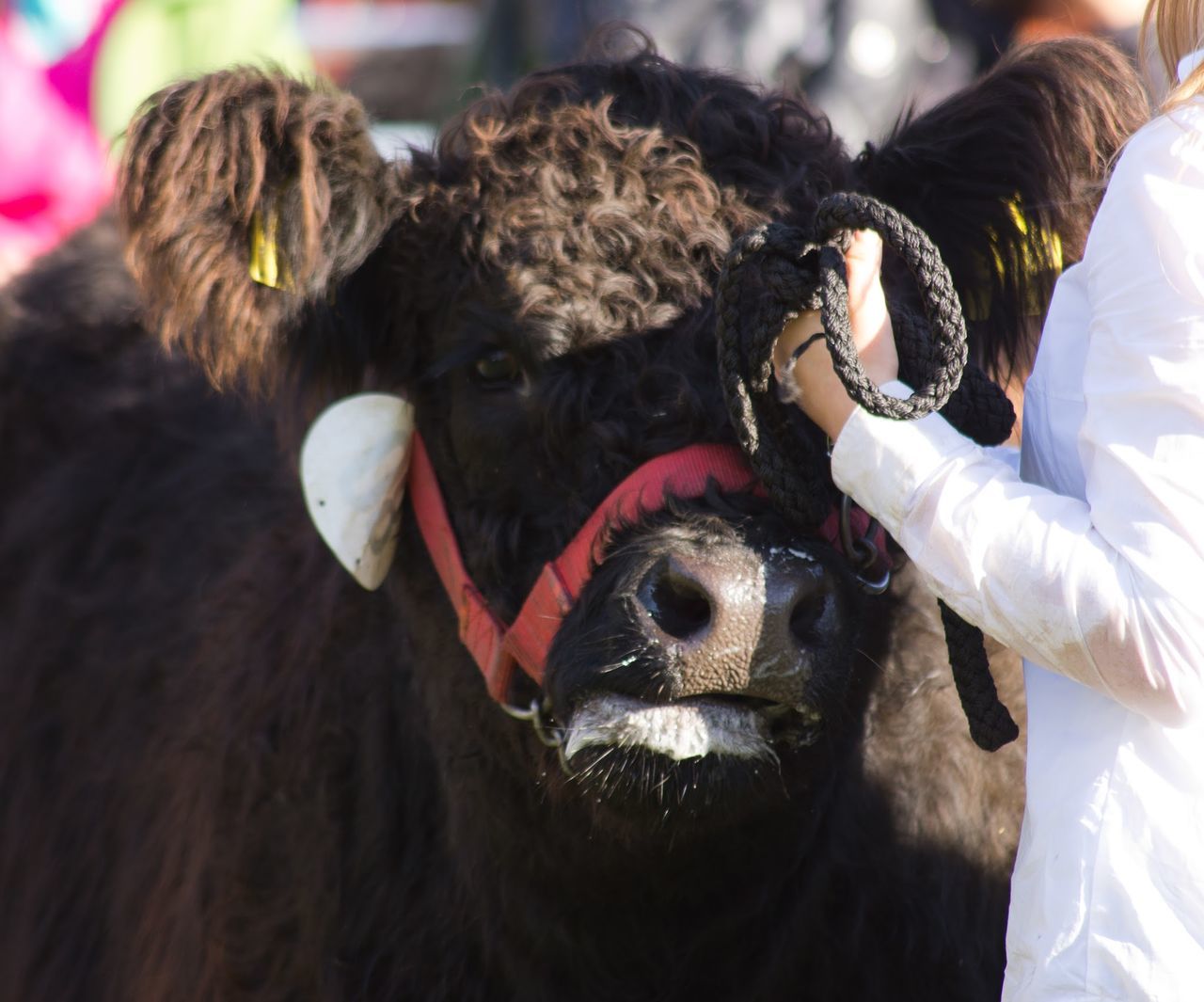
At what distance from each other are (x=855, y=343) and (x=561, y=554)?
0.66 m

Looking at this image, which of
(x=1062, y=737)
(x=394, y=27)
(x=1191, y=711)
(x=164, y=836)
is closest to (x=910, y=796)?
(x=1062, y=737)

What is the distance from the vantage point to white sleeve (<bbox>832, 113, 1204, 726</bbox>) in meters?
1.68

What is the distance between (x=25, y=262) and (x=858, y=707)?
11.1ft

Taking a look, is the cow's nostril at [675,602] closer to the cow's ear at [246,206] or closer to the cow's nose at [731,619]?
the cow's nose at [731,619]

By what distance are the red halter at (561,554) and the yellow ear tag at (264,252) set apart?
0.40m

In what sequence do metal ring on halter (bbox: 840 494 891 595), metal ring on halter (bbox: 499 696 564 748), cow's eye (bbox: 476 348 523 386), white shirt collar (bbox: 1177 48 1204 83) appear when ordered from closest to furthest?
white shirt collar (bbox: 1177 48 1204 83) → metal ring on halter (bbox: 840 494 891 595) → metal ring on halter (bbox: 499 696 564 748) → cow's eye (bbox: 476 348 523 386)

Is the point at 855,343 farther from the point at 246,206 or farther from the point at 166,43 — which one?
the point at 166,43

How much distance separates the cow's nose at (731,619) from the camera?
197 cm

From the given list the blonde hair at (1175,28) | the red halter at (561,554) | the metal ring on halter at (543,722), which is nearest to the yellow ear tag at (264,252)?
the red halter at (561,554)

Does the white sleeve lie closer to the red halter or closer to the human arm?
the human arm

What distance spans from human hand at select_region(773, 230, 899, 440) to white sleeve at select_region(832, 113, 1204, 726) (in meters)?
0.12

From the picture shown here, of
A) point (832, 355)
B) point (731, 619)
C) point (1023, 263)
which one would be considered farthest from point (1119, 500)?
point (1023, 263)

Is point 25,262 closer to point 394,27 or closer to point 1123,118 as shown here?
point 1123,118

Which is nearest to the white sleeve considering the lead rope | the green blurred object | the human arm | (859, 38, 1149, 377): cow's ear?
the human arm
